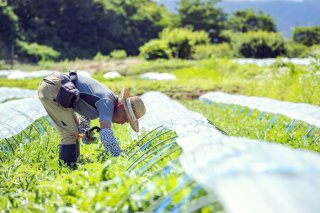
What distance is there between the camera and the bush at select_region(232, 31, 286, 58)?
41.3m

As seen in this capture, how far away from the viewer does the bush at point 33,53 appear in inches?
1674

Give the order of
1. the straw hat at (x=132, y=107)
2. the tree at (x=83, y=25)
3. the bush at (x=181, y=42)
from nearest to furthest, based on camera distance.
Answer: the straw hat at (x=132, y=107) → the bush at (x=181, y=42) → the tree at (x=83, y=25)

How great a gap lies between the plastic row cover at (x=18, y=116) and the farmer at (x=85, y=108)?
3.52 feet

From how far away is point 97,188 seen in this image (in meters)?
3.02

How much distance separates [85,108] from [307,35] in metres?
55.3

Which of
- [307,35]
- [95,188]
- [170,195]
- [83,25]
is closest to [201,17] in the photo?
[307,35]

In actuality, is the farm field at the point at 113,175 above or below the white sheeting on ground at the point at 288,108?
above

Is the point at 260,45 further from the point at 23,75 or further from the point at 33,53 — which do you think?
the point at 23,75

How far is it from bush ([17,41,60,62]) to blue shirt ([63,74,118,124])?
38.2 meters

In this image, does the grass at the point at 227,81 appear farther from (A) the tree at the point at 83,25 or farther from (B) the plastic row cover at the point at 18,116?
(A) the tree at the point at 83,25

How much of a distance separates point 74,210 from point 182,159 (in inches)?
27.0

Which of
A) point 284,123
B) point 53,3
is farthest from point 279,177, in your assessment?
point 53,3

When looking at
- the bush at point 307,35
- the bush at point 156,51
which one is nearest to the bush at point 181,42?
the bush at point 156,51

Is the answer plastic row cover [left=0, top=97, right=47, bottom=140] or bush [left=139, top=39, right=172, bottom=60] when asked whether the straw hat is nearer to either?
plastic row cover [left=0, top=97, right=47, bottom=140]
